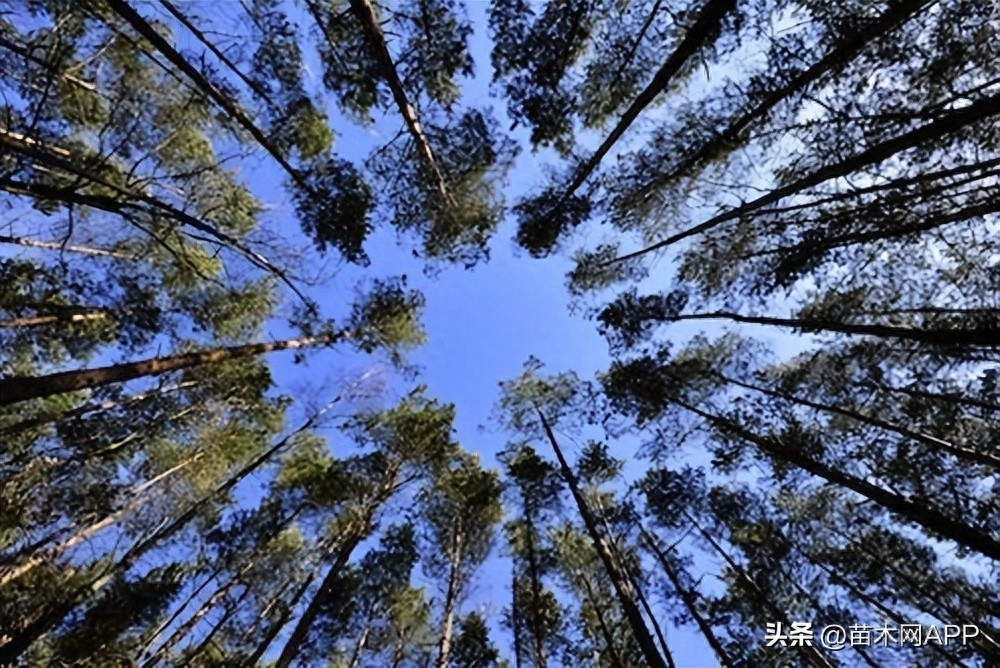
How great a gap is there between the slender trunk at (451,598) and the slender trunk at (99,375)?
564 centimetres

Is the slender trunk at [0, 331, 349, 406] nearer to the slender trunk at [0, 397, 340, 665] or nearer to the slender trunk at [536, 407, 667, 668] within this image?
the slender trunk at [0, 397, 340, 665]

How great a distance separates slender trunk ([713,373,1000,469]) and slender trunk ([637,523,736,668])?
12.6 ft

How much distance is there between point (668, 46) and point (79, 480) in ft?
41.9

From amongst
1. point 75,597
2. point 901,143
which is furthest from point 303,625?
point 901,143

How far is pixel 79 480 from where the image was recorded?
35.2 feet

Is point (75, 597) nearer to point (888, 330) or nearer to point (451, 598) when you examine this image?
point (451, 598)

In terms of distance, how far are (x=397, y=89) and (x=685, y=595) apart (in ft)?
32.2

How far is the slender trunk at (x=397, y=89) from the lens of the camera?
6.89m

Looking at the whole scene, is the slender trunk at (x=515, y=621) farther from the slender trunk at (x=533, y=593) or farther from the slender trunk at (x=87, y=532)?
the slender trunk at (x=87, y=532)

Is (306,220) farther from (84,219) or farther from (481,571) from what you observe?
(481,571)

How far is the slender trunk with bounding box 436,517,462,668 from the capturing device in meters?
9.43

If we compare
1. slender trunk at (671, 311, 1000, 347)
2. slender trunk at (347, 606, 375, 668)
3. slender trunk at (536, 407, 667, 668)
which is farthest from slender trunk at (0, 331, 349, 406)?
slender trunk at (671, 311, 1000, 347)

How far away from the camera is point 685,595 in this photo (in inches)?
416

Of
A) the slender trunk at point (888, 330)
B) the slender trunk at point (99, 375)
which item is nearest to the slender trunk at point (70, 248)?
the slender trunk at point (99, 375)
